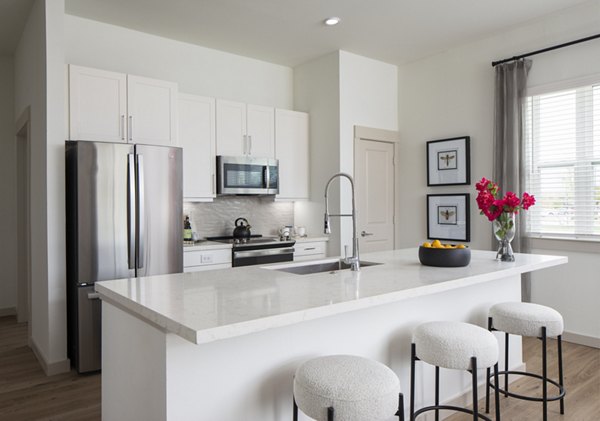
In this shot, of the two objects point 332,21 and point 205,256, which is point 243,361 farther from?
point 332,21

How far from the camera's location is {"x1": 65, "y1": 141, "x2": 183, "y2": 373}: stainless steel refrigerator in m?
3.31

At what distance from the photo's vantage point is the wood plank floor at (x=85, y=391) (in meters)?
2.69

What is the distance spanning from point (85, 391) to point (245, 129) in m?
2.85

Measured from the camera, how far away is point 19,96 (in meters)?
4.75

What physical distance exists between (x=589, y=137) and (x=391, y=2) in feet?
6.84

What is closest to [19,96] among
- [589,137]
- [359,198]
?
[359,198]

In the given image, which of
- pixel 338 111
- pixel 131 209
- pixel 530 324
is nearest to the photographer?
pixel 530 324

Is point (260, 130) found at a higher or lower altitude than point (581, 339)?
higher

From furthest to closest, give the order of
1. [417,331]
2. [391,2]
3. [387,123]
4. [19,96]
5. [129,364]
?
[387,123] → [19,96] → [391,2] → [417,331] → [129,364]

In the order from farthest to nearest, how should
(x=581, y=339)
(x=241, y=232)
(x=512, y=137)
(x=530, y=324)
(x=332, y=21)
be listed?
1. (x=241, y=232)
2. (x=512, y=137)
3. (x=332, y=21)
4. (x=581, y=339)
5. (x=530, y=324)

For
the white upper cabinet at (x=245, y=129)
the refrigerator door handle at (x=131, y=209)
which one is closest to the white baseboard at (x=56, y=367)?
the refrigerator door handle at (x=131, y=209)

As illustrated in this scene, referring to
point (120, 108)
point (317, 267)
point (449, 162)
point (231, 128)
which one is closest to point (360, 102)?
point (449, 162)

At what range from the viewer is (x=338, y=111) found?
4.94m

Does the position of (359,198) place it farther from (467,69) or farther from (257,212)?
(467,69)
